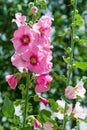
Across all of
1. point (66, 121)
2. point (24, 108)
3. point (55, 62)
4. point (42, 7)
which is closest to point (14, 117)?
point (24, 108)

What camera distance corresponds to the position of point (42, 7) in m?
2.67

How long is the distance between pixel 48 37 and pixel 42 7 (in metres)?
0.26

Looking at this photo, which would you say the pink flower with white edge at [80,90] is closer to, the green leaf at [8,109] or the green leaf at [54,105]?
the green leaf at [54,105]

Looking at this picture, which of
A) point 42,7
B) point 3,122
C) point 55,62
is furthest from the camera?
Result: point 55,62

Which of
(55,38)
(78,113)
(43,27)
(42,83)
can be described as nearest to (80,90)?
(78,113)

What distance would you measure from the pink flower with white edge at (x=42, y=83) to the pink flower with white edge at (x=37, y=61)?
0.03 meters

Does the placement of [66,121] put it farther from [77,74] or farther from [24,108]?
[77,74]

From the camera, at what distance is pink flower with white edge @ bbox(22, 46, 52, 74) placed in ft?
7.88

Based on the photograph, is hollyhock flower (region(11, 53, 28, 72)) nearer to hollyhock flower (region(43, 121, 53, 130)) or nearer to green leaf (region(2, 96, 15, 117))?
green leaf (region(2, 96, 15, 117))

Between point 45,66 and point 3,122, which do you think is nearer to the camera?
point 45,66

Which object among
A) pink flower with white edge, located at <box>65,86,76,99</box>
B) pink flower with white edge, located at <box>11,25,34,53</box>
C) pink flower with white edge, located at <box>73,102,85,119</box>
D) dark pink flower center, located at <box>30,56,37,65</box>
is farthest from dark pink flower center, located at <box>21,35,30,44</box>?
pink flower with white edge, located at <box>73,102,85,119</box>

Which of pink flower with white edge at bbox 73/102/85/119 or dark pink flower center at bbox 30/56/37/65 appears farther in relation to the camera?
pink flower with white edge at bbox 73/102/85/119

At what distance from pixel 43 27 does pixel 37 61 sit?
0.17m

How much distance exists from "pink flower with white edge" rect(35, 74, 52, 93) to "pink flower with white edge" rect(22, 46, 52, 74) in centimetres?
3
